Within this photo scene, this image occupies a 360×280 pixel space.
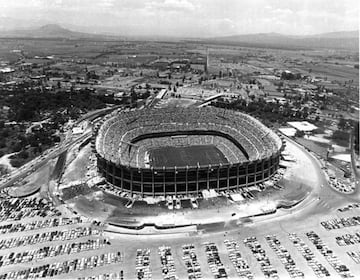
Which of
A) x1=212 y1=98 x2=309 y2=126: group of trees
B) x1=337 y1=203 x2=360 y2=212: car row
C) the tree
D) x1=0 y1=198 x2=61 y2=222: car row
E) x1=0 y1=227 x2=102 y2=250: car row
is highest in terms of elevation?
the tree

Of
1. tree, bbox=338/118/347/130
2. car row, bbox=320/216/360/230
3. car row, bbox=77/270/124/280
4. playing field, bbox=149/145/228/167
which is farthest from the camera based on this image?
tree, bbox=338/118/347/130

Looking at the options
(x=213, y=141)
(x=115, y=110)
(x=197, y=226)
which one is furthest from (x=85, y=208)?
(x=115, y=110)

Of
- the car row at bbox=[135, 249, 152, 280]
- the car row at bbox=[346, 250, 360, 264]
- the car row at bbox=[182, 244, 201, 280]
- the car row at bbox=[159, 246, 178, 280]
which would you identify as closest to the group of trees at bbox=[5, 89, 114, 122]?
the car row at bbox=[135, 249, 152, 280]

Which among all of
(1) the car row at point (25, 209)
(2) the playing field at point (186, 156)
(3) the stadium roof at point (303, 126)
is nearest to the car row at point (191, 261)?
(1) the car row at point (25, 209)

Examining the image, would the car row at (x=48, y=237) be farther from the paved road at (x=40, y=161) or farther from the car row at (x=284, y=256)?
the car row at (x=284, y=256)

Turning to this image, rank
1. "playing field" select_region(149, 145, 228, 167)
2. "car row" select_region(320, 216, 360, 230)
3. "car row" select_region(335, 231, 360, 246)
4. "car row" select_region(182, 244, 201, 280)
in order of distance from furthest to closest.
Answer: "playing field" select_region(149, 145, 228, 167)
"car row" select_region(320, 216, 360, 230)
"car row" select_region(335, 231, 360, 246)
"car row" select_region(182, 244, 201, 280)

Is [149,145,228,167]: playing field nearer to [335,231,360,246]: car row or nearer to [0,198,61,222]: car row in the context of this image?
[0,198,61,222]: car row

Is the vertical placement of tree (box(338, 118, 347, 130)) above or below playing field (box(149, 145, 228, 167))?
above

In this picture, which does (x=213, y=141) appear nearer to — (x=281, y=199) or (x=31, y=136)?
(x=281, y=199)

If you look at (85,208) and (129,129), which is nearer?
(85,208)
